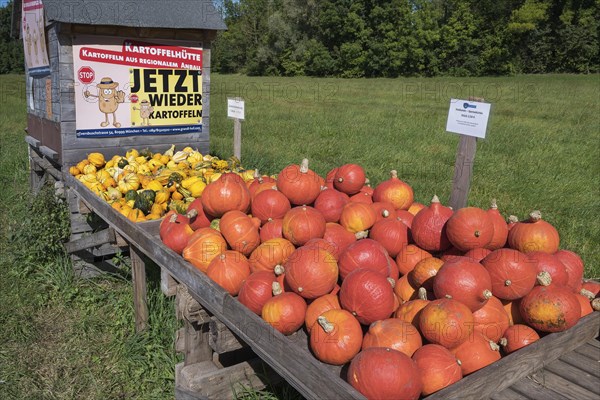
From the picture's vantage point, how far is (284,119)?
17172 mm

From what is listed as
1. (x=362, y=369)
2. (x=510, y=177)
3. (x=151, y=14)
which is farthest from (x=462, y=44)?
(x=362, y=369)

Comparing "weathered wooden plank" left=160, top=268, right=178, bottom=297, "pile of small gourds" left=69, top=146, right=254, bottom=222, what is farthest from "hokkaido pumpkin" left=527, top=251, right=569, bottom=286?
"pile of small gourds" left=69, top=146, right=254, bottom=222

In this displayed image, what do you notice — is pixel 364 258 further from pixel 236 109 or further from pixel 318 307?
pixel 236 109

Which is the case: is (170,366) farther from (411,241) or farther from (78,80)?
(78,80)

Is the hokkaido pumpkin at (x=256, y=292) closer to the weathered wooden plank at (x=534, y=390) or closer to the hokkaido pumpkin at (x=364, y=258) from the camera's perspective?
the hokkaido pumpkin at (x=364, y=258)

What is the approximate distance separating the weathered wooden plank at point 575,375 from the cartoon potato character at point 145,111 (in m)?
4.97

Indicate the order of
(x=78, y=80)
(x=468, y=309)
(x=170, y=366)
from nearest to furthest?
(x=468, y=309), (x=170, y=366), (x=78, y=80)

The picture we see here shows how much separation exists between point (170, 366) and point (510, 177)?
271 inches

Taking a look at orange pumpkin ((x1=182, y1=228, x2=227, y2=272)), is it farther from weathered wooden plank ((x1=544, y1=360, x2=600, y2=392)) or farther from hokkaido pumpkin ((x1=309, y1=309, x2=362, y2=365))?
weathered wooden plank ((x1=544, y1=360, x2=600, y2=392))

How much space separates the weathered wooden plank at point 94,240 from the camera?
457 centimetres

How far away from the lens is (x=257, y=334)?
263cm

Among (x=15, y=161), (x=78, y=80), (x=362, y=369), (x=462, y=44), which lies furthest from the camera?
(x=462, y=44)

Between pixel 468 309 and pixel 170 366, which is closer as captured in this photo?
pixel 468 309

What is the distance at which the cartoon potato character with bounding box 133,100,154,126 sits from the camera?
611 centimetres
